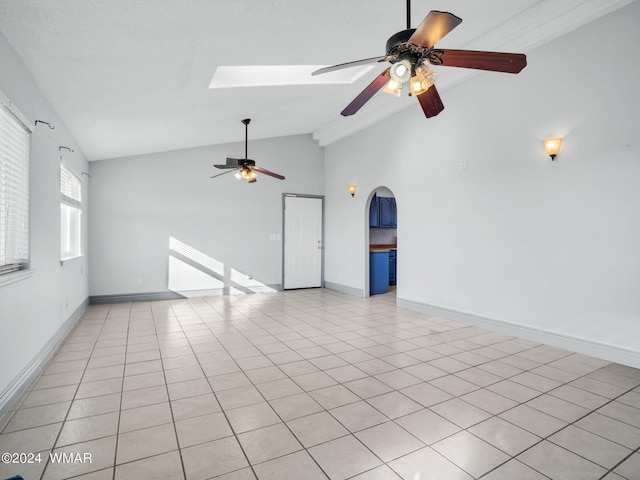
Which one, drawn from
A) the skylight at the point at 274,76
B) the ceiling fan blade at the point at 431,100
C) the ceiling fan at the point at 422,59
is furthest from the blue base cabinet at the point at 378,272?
the ceiling fan at the point at 422,59

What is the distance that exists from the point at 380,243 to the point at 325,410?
6.55 metres

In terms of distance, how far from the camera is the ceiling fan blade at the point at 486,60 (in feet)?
6.46

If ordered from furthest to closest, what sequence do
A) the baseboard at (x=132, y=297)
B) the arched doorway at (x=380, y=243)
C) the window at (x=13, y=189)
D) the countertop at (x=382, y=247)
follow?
the countertop at (x=382, y=247) → the arched doorway at (x=380, y=243) → the baseboard at (x=132, y=297) → the window at (x=13, y=189)

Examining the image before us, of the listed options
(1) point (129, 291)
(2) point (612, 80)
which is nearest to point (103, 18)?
(2) point (612, 80)

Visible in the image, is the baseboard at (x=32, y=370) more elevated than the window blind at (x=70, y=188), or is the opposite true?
the window blind at (x=70, y=188)

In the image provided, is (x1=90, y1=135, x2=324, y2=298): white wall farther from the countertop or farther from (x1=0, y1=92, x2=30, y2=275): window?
(x1=0, y1=92, x2=30, y2=275): window

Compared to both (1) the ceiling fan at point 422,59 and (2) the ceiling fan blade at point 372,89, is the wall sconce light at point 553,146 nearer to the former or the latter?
(1) the ceiling fan at point 422,59

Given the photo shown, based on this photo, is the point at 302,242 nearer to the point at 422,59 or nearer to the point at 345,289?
the point at 345,289

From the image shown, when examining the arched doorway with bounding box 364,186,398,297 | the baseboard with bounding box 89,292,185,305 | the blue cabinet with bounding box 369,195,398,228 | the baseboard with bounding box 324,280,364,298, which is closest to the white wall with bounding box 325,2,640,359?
the arched doorway with bounding box 364,186,398,297

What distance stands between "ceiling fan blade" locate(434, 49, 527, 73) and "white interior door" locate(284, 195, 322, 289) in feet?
19.1

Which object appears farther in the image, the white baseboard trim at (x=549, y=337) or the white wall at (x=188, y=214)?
the white wall at (x=188, y=214)

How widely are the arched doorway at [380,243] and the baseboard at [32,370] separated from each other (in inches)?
188

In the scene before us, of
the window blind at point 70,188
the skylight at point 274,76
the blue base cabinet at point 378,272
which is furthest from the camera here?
the blue base cabinet at point 378,272

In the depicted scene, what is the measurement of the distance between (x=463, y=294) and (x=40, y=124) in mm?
5166
